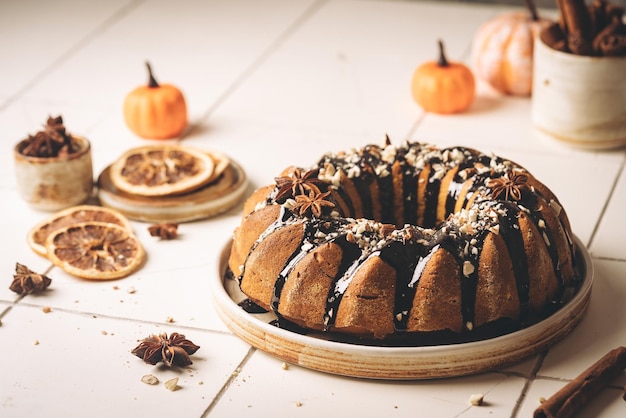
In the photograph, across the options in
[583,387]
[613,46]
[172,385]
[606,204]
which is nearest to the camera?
[583,387]

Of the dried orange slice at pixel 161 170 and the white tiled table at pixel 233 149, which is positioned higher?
the dried orange slice at pixel 161 170

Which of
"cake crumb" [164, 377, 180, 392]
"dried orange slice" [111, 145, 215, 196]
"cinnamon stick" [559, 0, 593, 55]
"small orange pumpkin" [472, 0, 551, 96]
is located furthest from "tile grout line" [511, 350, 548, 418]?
"small orange pumpkin" [472, 0, 551, 96]

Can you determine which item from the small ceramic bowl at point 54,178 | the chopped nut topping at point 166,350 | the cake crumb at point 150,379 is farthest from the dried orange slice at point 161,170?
the cake crumb at point 150,379

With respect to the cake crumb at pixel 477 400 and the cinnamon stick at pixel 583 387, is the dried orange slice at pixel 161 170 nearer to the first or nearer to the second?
the cake crumb at pixel 477 400

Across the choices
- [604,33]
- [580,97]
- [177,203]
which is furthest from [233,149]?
[604,33]

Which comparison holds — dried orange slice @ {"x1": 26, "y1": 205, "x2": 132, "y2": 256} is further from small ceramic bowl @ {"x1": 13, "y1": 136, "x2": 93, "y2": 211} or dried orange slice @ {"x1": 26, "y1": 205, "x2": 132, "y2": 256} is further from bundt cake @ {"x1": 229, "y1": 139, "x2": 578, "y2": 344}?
bundt cake @ {"x1": 229, "y1": 139, "x2": 578, "y2": 344}

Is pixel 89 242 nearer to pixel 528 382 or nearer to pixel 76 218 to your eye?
pixel 76 218

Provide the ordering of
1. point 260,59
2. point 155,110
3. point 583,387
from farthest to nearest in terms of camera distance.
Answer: point 260,59, point 155,110, point 583,387
